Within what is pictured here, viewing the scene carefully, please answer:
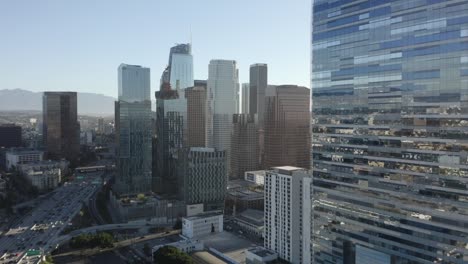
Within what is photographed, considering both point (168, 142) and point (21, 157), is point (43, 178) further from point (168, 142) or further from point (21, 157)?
point (168, 142)

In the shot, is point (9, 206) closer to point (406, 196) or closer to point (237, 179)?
point (237, 179)

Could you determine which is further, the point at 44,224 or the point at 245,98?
the point at 245,98

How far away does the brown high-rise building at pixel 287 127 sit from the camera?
10056 cm

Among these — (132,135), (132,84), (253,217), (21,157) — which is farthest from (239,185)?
(21,157)

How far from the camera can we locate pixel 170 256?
153ft

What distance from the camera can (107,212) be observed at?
81438 millimetres

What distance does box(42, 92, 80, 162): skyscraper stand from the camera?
131875 millimetres

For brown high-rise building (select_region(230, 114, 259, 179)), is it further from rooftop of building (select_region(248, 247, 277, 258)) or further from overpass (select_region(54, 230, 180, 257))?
rooftop of building (select_region(248, 247, 277, 258))

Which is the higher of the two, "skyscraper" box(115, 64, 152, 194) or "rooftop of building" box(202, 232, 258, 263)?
"skyscraper" box(115, 64, 152, 194)

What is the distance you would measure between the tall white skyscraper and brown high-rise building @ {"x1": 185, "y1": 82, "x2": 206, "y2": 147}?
46.7 feet

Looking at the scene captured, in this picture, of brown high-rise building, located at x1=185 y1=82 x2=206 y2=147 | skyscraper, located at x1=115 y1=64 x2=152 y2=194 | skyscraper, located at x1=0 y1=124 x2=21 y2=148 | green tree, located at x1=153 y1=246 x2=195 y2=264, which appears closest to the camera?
green tree, located at x1=153 y1=246 x2=195 y2=264

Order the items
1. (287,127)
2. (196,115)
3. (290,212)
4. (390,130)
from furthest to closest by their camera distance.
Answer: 1. (196,115)
2. (287,127)
3. (290,212)
4. (390,130)

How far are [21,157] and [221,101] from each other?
197ft

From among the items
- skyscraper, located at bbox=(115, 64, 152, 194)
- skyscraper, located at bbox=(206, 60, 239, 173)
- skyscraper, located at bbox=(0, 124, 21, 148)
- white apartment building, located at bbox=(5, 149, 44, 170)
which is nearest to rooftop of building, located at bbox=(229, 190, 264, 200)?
skyscraper, located at bbox=(115, 64, 152, 194)
